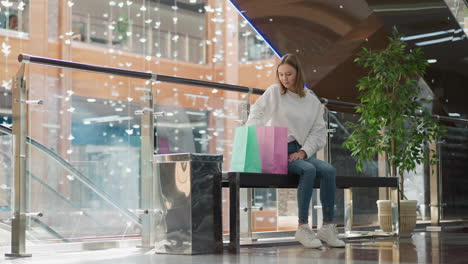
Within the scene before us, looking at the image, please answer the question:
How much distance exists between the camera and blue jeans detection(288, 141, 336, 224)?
4.14 meters

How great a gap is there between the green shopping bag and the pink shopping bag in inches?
2.1

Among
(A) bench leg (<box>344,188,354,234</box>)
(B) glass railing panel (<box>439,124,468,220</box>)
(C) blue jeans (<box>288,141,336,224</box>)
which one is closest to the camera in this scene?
(C) blue jeans (<box>288,141,336,224</box>)

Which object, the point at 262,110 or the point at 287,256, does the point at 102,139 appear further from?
the point at 287,256

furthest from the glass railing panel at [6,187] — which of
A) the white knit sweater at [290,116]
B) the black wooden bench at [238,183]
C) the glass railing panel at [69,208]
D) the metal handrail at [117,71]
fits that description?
the white knit sweater at [290,116]

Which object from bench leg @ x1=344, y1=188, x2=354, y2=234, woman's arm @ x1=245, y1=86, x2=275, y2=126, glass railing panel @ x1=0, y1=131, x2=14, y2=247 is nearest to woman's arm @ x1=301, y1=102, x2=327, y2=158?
woman's arm @ x1=245, y1=86, x2=275, y2=126

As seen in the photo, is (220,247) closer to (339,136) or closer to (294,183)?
(294,183)

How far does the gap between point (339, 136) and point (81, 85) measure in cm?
266

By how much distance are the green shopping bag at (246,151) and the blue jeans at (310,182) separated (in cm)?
25

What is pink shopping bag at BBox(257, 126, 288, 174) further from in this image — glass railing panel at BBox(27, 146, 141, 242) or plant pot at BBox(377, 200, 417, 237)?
plant pot at BBox(377, 200, 417, 237)

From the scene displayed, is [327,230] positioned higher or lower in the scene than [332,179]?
lower

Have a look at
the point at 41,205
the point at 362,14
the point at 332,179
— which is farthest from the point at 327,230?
the point at 362,14

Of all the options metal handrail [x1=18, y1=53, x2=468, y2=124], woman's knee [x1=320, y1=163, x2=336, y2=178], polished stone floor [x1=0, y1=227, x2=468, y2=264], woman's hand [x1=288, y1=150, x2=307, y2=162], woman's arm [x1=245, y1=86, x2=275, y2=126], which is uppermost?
metal handrail [x1=18, y1=53, x2=468, y2=124]

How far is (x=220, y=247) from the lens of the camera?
12.6 feet

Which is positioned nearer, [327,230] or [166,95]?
[327,230]
